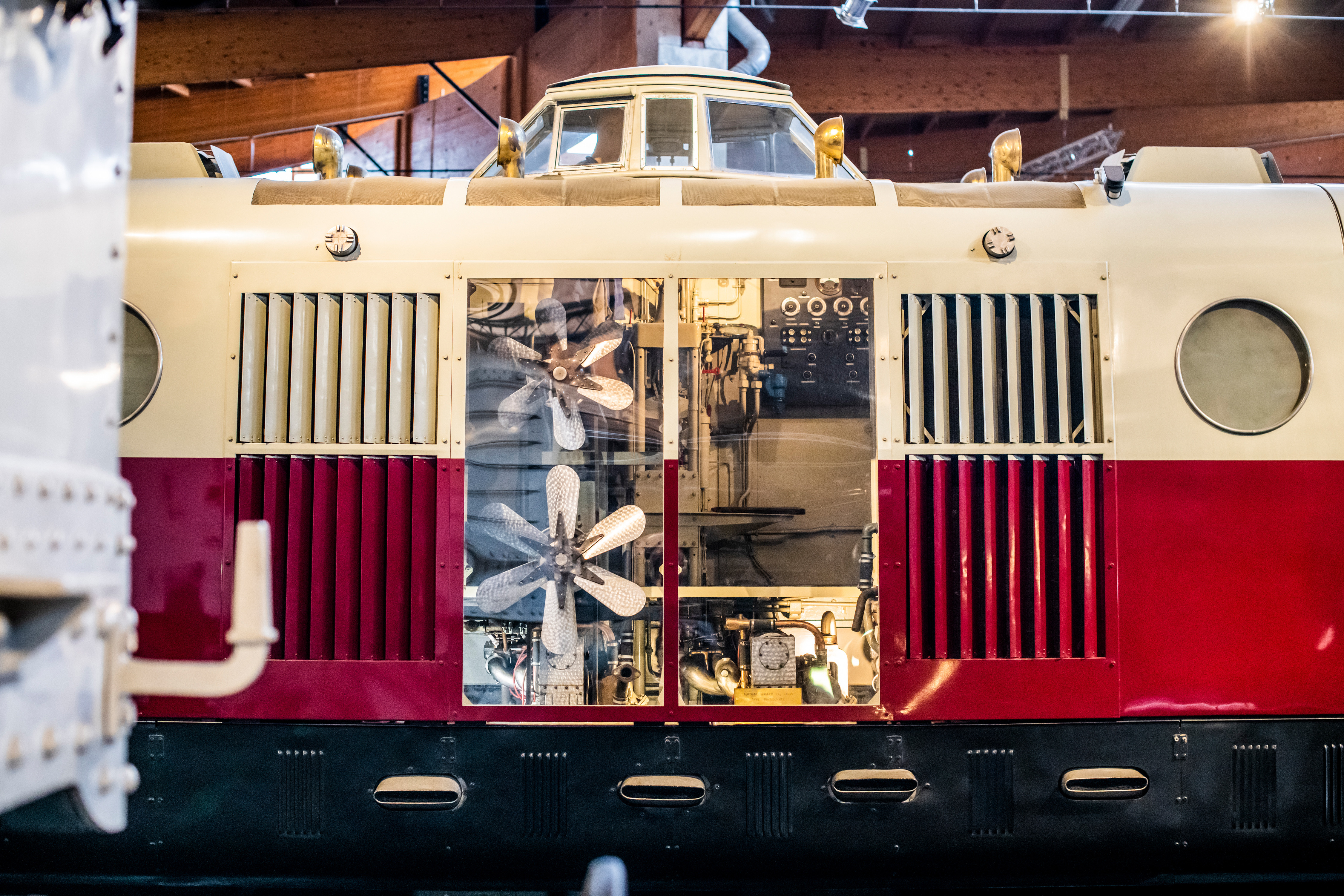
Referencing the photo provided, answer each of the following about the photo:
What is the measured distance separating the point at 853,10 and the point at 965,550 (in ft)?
14.5

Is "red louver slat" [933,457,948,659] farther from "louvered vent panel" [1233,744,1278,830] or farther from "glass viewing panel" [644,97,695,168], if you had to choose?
→ "glass viewing panel" [644,97,695,168]

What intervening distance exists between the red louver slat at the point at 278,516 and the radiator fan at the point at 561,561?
737 millimetres

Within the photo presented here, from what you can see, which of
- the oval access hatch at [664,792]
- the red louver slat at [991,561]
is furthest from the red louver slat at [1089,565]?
the oval access hatch at [664,792]

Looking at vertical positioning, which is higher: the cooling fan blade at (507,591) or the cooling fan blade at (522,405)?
the cooling fan blade at (522,405)

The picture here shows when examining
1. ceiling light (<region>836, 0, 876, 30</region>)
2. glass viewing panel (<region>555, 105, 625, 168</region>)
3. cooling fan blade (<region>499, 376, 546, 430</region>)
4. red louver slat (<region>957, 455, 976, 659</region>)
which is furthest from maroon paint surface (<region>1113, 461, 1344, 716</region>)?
ceiling light (<region>836, 0, 876, 30</region>)

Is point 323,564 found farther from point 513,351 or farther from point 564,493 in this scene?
point 513,351

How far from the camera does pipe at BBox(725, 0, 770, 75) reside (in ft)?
29.2

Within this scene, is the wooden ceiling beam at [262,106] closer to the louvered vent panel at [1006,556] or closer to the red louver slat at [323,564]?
the red louver slat at [323,564]

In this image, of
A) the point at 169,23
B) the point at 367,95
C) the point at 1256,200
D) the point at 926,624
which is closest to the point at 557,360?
the point at 926,624

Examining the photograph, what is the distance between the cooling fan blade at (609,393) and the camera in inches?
146

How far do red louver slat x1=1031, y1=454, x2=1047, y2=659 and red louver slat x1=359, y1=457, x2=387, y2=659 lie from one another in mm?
2462

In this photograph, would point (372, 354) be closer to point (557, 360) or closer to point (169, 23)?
point (557, 360)

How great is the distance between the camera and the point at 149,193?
3.88 m

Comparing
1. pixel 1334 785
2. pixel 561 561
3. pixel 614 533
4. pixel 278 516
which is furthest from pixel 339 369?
pixel 1334 785
